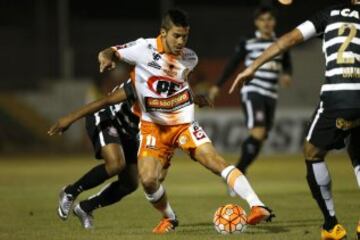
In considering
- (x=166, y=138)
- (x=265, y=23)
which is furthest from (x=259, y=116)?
(x=166, y=138)

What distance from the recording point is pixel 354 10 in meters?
7.47

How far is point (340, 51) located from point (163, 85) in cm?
188

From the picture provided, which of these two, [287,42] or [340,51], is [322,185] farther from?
[287,42]

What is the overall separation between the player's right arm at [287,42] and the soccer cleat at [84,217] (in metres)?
2.56

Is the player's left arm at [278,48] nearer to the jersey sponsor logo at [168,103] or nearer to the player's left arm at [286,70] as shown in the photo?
the jersey sponsor logo at [168,103]

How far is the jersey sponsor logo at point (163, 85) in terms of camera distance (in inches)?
333

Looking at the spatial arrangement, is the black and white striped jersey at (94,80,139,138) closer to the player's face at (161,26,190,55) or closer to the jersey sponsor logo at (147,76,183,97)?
the jersey sponsor logo at (147,76,183,97)

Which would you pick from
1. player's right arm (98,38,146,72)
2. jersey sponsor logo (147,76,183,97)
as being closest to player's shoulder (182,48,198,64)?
jersey sponsor logo (147,76,183,97)

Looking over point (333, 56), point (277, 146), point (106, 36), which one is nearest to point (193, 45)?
point (106, 36)

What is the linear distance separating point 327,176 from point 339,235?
530mm

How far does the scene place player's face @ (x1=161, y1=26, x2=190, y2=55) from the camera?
8.27m

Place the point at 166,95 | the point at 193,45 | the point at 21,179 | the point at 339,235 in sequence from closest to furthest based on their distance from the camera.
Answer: the point at 339,235 < the point at 166,95 < the point at 21,179 < the point at 193,45

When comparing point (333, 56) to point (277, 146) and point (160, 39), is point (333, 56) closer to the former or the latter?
point (160, 39)

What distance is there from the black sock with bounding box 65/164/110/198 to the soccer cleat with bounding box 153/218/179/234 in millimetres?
830
